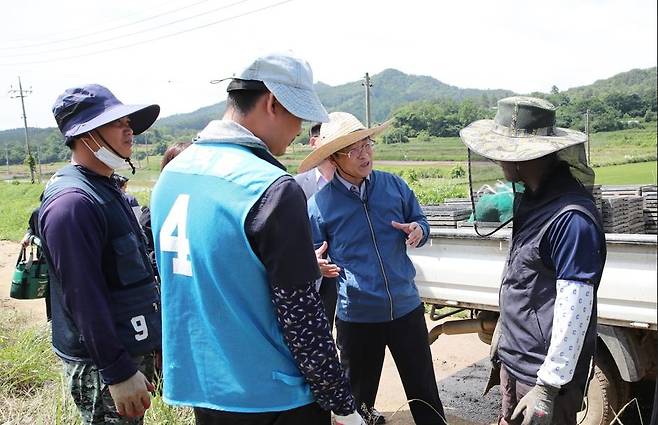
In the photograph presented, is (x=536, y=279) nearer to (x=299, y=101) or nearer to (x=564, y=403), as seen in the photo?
(x=564, y=403)

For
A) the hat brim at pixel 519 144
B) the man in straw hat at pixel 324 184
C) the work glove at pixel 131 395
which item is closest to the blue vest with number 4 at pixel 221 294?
the work glove at pixel 131 395

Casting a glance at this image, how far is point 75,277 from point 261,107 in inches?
37.0

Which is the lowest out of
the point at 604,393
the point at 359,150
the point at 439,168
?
the point at 439,168

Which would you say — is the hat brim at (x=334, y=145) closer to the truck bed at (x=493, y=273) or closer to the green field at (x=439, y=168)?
the green field at (x=439, y=168)

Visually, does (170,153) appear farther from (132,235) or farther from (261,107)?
(261,107)

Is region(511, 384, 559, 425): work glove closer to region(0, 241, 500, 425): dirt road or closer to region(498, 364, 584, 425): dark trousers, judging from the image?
region(498, 364, 584, 425): dark trousers

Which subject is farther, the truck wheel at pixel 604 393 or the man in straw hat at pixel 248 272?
the truck wheel at pixel 604 393

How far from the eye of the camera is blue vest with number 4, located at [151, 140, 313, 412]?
1.58 metres

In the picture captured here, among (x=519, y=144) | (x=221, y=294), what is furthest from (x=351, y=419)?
(x=519, y=144)

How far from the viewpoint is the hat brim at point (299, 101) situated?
168 centimetres

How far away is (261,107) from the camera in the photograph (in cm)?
171

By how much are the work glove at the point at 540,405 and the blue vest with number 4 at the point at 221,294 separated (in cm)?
83

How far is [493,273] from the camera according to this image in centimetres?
358

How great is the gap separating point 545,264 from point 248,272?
1095mm
